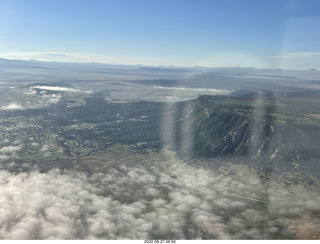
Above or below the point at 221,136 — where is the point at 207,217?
below

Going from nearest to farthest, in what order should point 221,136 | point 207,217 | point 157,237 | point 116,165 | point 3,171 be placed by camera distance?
point 157,237 < point 207,217 < point 3,171 < point 116,165 < point 221,136

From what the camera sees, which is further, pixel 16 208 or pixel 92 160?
pixel 92 160

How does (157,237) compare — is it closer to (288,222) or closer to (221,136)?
(288,222)

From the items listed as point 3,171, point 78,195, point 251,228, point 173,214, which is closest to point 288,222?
point 251,228

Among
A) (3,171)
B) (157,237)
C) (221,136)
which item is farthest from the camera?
(221,136)

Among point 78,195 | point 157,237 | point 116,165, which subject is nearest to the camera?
point 157,237

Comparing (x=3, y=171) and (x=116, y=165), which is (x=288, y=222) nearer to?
(x=116, y=165)

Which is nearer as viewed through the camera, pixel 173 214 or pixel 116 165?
pixel 173 214

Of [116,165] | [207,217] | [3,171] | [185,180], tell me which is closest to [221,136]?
[185,180]

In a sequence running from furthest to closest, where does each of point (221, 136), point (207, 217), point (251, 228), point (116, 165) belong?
1. point (221, 136)
2. point (116, 165)
3. point (207, 217)
4. point (251, 228)
